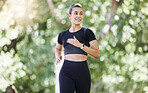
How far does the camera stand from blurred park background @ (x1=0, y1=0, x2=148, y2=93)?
3.78 metres

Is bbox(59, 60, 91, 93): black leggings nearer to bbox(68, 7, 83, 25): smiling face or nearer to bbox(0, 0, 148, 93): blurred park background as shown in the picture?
bbox(68, 7, 83, 25): smiling face

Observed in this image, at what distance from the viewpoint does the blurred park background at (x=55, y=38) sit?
378 cm

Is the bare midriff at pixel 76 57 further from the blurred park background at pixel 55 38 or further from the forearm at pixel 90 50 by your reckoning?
the blurred park background at pixel 55 38

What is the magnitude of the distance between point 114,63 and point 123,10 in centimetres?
101

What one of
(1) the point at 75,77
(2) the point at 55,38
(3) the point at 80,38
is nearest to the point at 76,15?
(3) the point at 80,38

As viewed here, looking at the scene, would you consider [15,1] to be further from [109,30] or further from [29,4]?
[109,30]

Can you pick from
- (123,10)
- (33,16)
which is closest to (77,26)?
(123,10)

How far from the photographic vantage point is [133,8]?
387cm

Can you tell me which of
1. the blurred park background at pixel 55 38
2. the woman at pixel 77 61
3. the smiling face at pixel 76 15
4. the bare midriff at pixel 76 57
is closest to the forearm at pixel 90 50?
the woman at pixel 77 61

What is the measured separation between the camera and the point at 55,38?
4.01 m

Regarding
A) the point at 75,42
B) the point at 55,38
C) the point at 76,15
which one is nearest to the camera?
the point at 75,42

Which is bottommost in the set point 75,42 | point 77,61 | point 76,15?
point 77,61

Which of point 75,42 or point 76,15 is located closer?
point 75,42

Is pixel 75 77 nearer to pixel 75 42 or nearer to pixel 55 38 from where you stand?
pixel 75 42
